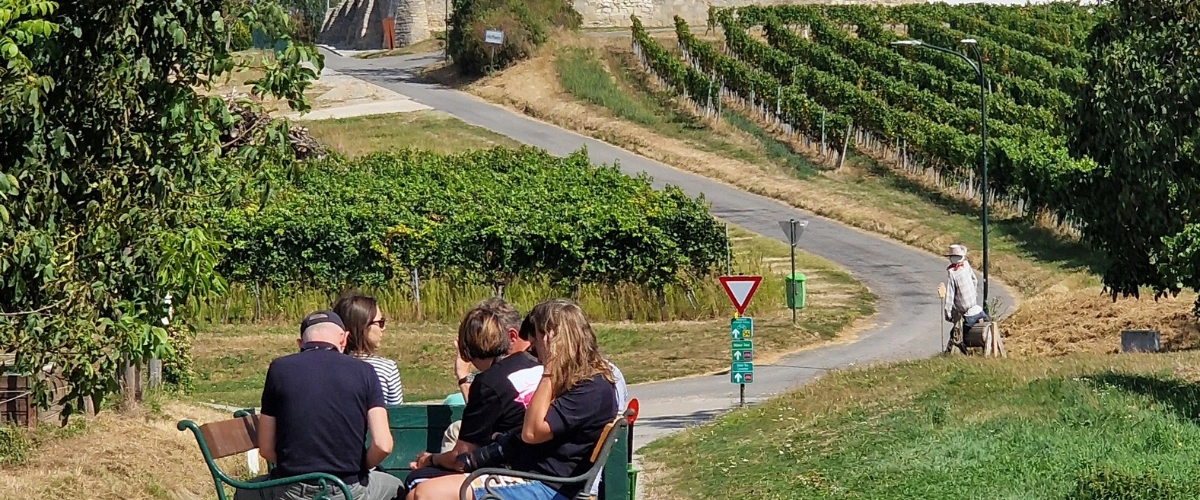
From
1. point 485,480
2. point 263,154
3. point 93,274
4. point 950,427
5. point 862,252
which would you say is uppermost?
point 263,154

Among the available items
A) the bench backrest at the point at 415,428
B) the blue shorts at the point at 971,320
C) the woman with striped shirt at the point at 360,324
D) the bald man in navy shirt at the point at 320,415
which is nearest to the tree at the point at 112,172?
the woman with striped shirt at the point at 360,324

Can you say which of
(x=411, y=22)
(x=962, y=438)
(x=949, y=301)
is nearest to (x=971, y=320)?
(x=949, y=301)

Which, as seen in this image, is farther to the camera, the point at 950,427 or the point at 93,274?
the point at 950,427

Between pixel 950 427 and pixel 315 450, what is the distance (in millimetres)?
5923

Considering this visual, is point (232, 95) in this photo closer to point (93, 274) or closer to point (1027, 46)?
point (93, 274)

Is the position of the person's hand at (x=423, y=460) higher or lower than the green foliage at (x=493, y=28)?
lower

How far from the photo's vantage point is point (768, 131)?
184 ft

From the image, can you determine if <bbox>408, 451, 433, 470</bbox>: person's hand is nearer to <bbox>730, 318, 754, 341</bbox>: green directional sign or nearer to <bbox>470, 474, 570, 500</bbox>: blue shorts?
<bbox>470, 474, 570, 500</bbox>: blue shorts

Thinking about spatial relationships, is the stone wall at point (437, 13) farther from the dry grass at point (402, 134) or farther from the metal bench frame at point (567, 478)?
the metal bench frame at point (567, 478)

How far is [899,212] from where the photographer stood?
45156mm

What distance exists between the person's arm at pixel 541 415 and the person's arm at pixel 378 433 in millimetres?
691

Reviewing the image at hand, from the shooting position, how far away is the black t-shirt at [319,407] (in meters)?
6.70

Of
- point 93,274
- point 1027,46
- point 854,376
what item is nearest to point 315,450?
point 93,274

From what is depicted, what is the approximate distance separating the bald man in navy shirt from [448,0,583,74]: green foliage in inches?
2224
